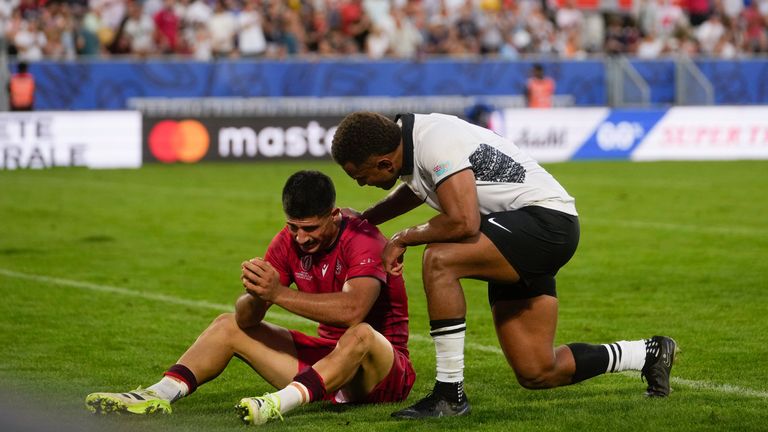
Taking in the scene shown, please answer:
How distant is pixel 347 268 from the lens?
6.30 m

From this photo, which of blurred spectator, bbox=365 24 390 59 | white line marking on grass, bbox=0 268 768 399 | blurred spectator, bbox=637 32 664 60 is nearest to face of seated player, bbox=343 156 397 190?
white line marking on grass, bbox=0 268 768 399

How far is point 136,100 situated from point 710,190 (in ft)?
38.5

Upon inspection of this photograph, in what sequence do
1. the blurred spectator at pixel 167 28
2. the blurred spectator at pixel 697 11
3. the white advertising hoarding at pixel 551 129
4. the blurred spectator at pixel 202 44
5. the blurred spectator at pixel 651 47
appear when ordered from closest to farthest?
the white advertising hoarding at pixel 551 129
the blurred spectator at pixel 167 28
the blurred spectator at pixel 202 44
the blurred spectator at pixel 651 47
the blurred spectator at pixel 697 11

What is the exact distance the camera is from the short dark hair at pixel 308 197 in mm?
6047

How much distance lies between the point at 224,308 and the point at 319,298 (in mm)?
4229

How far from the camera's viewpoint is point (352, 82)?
91.1 ft

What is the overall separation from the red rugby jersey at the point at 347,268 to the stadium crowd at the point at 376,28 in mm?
19835

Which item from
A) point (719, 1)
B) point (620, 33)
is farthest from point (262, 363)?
point (719, 1)

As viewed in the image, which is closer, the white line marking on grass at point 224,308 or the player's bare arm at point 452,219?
the player's bare arm at point 452,219

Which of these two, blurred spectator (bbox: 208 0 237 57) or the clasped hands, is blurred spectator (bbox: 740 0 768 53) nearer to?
blurred spectator (bbox: 208 0 237 57)

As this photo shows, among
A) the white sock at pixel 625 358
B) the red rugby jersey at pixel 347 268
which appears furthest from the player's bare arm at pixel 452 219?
the white sock at pixel 625 358

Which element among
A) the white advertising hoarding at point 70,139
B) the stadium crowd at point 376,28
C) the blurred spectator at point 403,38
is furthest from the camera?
the blurred spectator at point 403,38

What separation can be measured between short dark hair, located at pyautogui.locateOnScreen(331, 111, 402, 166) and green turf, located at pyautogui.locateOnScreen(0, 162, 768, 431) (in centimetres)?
125

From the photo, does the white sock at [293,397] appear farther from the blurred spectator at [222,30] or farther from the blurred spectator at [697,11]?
the blurred spectator at [697,11]
